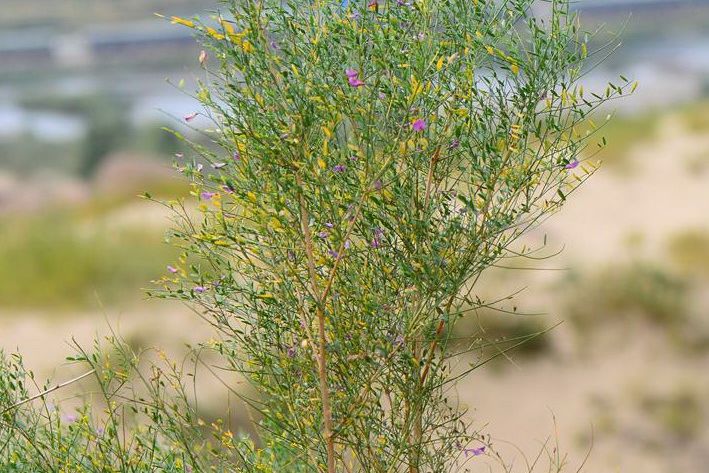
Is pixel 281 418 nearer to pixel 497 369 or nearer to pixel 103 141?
pixel 497 369

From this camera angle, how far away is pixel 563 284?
13.9 meters

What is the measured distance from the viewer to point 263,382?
3635mm

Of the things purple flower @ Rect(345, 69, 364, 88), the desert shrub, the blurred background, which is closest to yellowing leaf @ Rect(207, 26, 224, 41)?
the desert shrub

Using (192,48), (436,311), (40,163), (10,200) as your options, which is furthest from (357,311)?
(192,48)

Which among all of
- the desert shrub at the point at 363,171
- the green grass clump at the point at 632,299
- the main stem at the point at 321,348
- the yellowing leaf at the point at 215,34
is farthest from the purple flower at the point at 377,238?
the green grass clump at the point at 632,299

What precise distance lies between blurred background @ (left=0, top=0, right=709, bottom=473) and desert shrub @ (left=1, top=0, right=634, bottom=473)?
3149mm

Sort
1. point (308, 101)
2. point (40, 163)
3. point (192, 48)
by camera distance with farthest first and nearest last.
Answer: point (192, 48)
point (40, 163)
point (308, 101)

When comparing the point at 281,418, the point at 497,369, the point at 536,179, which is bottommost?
the point at 281,418

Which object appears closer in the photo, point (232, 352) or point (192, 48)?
point (232, 352)

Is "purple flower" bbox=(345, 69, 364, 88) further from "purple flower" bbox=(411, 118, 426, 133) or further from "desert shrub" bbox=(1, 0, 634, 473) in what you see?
"purple flower" bbox=(411, 118, 426, 133)

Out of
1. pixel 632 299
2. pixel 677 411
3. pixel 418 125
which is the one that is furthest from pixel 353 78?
pixel 632 299

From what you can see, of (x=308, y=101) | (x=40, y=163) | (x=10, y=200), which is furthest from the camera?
(x=40, y=163)

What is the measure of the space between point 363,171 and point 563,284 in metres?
11.0

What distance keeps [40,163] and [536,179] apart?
22.4 metres
